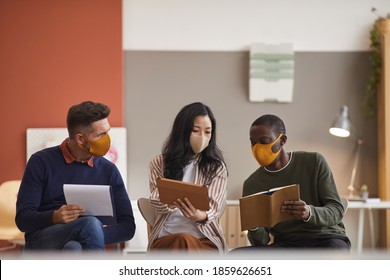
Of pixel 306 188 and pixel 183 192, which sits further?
pixel 306 188

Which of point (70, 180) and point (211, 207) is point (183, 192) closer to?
point (211, 207)

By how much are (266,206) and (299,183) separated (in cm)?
28

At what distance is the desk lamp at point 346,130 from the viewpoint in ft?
14.2

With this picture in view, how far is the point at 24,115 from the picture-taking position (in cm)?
474

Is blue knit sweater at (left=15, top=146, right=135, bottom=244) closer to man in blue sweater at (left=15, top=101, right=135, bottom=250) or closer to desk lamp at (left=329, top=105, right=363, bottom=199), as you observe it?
man in blue sweater at (left=15, top=101, right=135, bottom=250)

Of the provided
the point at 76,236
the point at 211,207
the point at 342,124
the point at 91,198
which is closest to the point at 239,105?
the point at 342,124

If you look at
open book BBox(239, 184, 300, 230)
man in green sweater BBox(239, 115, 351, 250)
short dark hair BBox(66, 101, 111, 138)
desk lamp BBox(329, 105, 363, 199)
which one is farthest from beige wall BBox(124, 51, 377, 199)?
open book BBox(239, 184, 300, 230)

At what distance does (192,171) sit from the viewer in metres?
2.32

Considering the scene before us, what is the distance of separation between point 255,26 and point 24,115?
6.61 feet

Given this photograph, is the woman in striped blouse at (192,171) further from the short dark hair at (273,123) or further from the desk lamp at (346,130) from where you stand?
the desk lamp at (346,130)

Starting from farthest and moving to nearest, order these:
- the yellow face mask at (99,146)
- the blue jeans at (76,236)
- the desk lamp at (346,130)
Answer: the desk lamp at (346,130)
the yellow face mask at (99,146)
the blue jeans at (76,236)

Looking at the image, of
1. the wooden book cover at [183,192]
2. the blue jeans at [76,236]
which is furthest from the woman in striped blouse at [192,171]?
the blue jeans at [76,236]

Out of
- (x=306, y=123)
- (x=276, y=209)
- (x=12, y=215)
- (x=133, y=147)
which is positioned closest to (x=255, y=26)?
(x=306, y=123)

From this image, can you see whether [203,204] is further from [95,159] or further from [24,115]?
[24,115]
